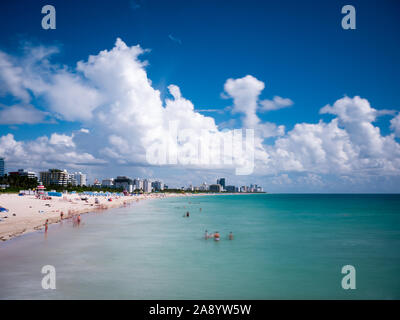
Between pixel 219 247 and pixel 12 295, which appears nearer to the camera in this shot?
pixel 12 295

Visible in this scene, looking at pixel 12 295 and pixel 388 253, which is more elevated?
pixel 12 295

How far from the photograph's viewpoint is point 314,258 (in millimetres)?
26281

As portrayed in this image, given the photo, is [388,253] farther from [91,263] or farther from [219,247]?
[91,263]
